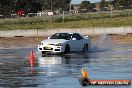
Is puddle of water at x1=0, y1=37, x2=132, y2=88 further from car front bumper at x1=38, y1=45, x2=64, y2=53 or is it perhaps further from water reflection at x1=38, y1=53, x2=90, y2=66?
car front bumper at x1=38, y1=45, x2=64, y2=53

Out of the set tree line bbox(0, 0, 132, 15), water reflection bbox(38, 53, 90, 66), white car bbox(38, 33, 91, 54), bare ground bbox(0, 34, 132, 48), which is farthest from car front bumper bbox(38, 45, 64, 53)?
tree line bbox(0, 0, 132, 15)

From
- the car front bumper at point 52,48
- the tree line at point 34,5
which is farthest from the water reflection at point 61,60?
the tree line at point 34,5

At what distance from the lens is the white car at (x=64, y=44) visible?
102ft

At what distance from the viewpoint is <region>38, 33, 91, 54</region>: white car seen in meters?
31.2

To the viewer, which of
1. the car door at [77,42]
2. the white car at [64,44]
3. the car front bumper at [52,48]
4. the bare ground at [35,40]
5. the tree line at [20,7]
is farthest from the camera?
the tree line at [20,7]

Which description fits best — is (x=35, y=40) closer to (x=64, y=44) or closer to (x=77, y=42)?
(x=77, y=42)

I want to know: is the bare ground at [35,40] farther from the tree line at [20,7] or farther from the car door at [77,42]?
the tree line at [20,7]

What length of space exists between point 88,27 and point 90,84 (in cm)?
3515

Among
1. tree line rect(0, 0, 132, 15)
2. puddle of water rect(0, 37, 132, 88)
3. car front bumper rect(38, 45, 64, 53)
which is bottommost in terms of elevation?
tree line rect(0, 0, 132, 15)

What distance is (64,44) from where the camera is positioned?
31672 millimetres

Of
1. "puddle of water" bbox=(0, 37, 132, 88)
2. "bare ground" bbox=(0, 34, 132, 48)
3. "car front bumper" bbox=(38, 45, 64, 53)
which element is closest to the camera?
"puddle of water" bbox=(0, 37, 132, 88)

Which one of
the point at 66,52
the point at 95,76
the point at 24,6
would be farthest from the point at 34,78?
the point at 24,6

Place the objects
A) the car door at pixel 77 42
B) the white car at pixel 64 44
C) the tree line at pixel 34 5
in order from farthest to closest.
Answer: the tree line at pixel 34 5 → the car door at pixel 77 42 → the white car at pixel 64 44

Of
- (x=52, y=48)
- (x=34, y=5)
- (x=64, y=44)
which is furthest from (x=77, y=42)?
(x=34, y=5)
